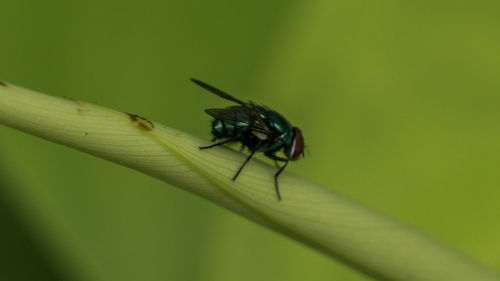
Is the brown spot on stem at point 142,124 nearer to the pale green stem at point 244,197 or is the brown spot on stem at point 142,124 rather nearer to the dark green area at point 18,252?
the pale green stem at point 244,197

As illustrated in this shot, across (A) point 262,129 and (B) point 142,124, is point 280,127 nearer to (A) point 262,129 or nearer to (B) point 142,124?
(A) point 262,129

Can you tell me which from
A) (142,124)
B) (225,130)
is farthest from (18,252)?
(142,124)

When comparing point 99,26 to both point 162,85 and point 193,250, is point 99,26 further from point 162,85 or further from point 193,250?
point 193,250

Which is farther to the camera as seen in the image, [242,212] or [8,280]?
[8,280]

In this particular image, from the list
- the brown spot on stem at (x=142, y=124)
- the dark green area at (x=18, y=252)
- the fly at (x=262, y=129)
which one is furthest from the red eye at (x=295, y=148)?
the dark green area at (x=18, y=252)

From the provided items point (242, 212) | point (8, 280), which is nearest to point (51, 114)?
point (242, 212)

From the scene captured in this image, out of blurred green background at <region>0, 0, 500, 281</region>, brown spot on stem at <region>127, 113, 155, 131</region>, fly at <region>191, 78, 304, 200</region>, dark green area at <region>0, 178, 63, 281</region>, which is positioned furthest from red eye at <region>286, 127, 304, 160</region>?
dark green area at <region>0, 178, 63, 281</region>
